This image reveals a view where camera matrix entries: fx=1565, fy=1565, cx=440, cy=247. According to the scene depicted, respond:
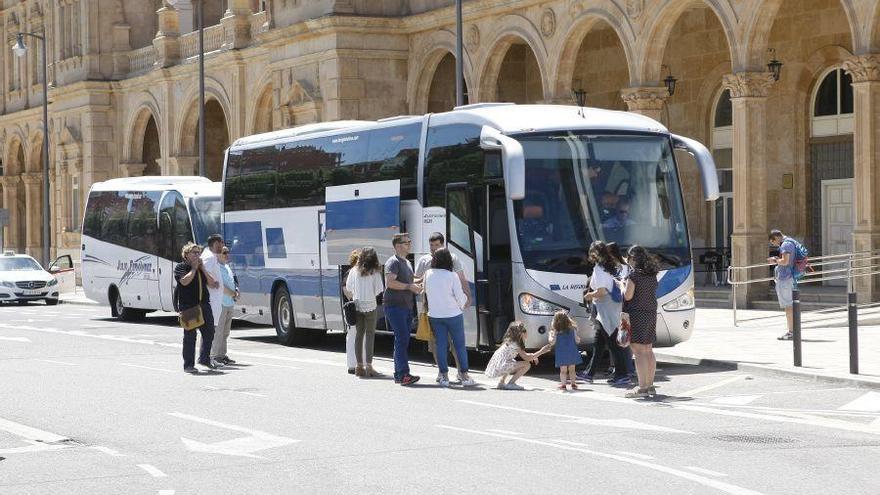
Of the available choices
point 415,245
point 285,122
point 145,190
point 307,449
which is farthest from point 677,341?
point 285,122

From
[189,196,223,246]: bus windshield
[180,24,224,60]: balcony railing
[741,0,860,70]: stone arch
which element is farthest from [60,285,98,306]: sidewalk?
[741,0,860,70]: stone arch

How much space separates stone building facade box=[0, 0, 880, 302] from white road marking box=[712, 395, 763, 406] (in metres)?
11.2

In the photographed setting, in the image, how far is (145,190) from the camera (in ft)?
113

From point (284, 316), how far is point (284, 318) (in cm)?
4

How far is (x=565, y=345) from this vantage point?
17.8m

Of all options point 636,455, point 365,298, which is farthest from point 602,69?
point 636,455

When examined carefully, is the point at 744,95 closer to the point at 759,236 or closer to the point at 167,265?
the point at 759,236

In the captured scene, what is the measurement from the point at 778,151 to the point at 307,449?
22731mm

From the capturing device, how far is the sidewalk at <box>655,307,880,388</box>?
18.2 metres

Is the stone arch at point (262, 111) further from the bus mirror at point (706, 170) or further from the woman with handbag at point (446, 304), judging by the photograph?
the woman with handbag at point (446, 304)

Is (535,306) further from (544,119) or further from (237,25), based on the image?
(237,25)

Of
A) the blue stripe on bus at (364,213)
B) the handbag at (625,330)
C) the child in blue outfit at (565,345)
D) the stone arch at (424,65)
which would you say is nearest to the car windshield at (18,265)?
the stone arch at (424,65)

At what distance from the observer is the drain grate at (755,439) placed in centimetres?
1295

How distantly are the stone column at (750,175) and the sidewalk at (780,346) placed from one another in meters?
1.41
